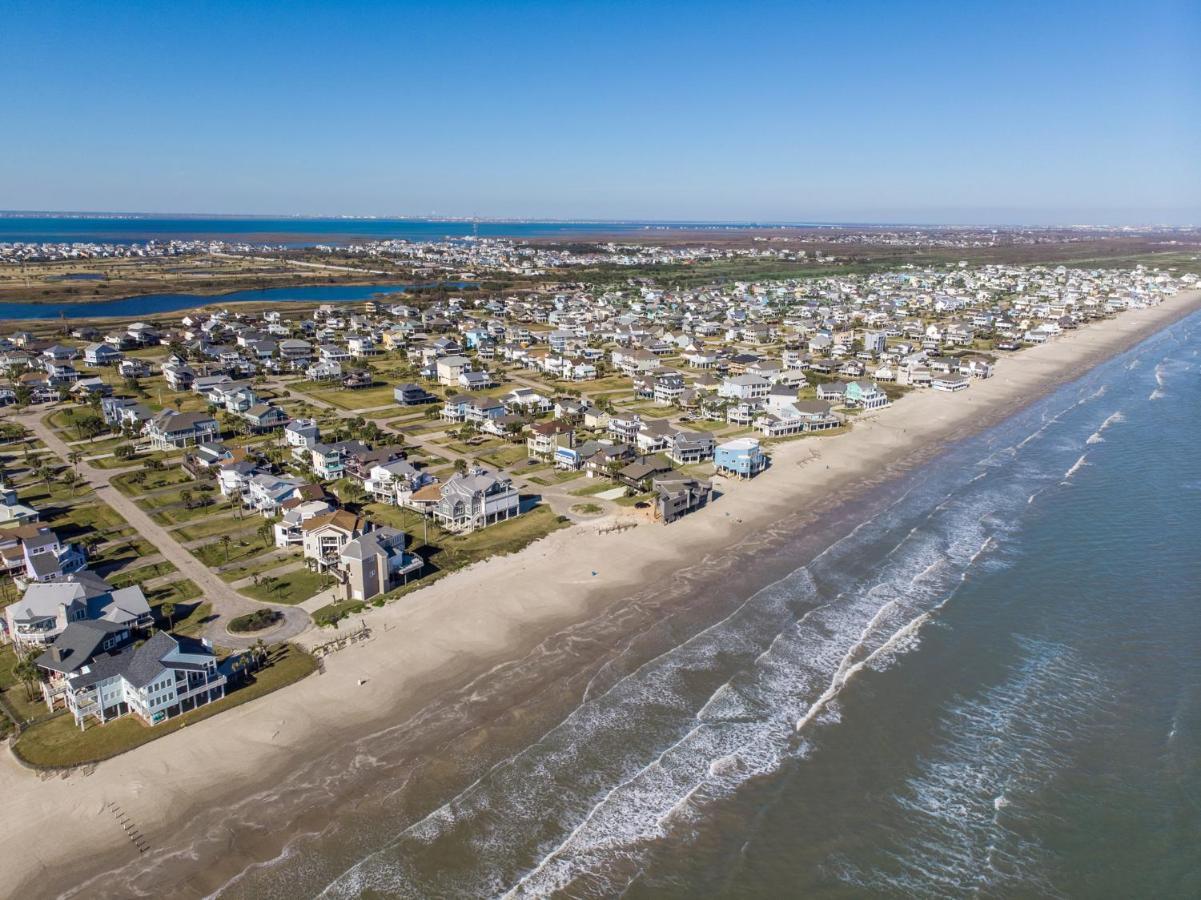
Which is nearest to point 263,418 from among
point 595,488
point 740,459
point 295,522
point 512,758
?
point 295,522


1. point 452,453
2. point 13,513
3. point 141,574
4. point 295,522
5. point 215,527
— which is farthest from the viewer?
point 452,453

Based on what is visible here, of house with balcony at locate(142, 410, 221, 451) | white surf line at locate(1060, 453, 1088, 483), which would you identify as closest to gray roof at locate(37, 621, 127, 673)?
house with balcony at locate(142, 410, 221, 451)

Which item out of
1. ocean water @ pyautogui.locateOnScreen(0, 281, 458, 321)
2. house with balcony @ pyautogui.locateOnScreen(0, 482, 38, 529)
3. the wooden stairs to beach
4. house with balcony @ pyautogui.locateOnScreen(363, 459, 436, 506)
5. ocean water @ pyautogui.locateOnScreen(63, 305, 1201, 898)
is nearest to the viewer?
ocean water @ pyautogui.locateOnScreen(63, 305, 1201, 898)

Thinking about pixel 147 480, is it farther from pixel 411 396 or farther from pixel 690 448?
pixel 690 448

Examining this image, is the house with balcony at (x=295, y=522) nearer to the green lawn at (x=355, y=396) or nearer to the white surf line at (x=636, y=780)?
the white surf line at (x=636, y=780)

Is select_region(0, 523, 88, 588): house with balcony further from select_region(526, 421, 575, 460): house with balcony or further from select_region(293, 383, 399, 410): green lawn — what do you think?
select_region(293, 383, 399, 410): green lawn

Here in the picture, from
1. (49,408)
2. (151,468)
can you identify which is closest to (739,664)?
(151,468)

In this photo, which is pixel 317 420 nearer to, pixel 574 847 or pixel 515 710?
pixel 515 710
